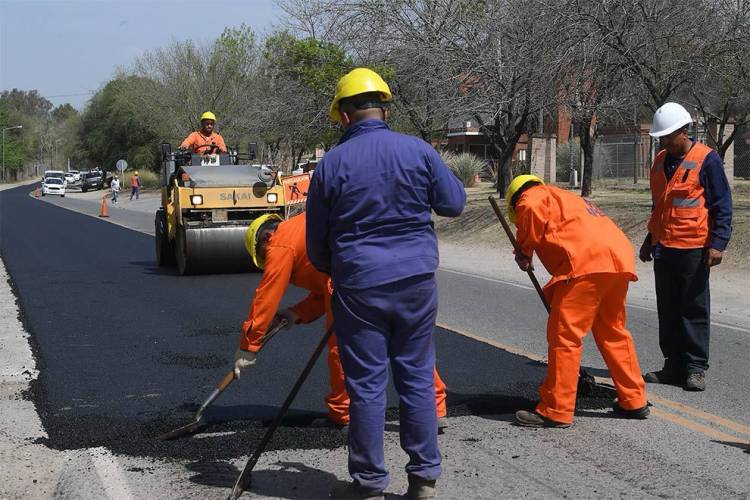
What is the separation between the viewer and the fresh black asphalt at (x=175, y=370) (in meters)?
5.69

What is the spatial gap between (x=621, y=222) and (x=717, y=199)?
12.0 m

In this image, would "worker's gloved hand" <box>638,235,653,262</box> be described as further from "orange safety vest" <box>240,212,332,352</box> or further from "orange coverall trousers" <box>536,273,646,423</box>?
"orange safety vest" <box>240,212,332,352</box>

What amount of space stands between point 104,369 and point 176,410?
1644 millimetres

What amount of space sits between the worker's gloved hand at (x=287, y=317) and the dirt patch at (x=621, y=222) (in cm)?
1008

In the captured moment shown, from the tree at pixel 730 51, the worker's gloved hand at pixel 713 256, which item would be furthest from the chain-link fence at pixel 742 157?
the worker's gloved hand at pixel 713 256

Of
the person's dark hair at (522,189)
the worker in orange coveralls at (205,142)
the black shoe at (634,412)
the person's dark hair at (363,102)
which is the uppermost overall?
the person's dark hair at (363,102)

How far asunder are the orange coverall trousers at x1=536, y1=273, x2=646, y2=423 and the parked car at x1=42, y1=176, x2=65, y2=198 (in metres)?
61.3

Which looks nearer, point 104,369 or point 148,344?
point 104,369

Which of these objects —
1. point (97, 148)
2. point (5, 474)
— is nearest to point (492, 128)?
point (5, 474)

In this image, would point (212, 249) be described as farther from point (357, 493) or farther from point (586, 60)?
point (357, 493)

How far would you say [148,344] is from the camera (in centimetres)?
880

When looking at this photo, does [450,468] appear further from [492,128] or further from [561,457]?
[492,128]

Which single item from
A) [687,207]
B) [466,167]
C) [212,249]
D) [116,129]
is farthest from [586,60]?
[116,129]

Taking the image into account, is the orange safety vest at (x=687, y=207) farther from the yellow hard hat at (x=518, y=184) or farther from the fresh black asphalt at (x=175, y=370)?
the yellow hard hat at (x=518, y=184)
